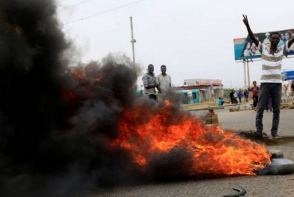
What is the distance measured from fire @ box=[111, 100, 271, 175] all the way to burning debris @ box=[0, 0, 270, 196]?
0.01m

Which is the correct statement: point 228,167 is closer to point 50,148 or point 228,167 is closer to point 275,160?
point 275,160

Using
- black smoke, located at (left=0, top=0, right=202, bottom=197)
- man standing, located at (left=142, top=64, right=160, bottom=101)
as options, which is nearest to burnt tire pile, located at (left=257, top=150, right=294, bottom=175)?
black smoke, located at (left=0, top=0, right=202, bottom=197)

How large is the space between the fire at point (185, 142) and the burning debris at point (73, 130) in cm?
1

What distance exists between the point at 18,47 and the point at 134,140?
1713mm

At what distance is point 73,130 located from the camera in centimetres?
451

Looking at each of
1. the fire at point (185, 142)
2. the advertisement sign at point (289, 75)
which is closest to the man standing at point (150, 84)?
the fire at point (185, 142)

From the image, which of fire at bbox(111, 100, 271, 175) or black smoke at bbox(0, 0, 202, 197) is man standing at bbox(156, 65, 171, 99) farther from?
black smoke at bbox(0, 0, 202, 197)

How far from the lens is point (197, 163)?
4598 millimetres

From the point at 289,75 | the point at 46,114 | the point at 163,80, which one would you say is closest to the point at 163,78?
the point at 163,80

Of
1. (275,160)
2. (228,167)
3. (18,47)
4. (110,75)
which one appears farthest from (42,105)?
(275,160)

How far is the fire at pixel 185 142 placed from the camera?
4.63 m

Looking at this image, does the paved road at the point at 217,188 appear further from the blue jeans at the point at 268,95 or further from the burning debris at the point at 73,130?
the blue jeans at the point at 268,95

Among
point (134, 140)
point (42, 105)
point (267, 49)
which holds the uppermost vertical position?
point (267, 49)

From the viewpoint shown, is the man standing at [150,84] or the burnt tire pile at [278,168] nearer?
the burnt tire pile at [278,168]
